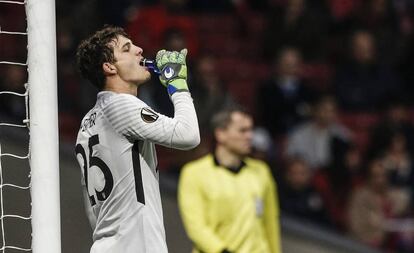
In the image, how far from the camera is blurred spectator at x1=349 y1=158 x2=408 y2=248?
9797mm

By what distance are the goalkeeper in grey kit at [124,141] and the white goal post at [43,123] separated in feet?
0.45

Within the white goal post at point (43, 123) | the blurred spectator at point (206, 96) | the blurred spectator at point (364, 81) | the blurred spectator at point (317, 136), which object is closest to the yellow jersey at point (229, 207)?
the white goal post at point (43, 123)

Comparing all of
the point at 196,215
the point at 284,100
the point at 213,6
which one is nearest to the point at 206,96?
the point at 284,100

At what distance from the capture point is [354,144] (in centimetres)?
1063

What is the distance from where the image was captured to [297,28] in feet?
36.0

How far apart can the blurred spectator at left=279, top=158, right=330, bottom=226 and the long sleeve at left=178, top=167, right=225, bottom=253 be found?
2276 millimetres

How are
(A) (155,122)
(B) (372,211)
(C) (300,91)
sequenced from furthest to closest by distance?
(C) (300,91), (B) (372,211), (A) (155,122)

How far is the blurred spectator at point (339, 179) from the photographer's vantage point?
990 cm

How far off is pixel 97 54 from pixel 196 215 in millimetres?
2438

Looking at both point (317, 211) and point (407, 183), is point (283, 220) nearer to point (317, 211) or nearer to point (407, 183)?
point (317, 211)

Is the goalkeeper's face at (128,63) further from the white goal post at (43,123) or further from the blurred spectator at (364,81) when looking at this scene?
the blurred spectator at (364,81)

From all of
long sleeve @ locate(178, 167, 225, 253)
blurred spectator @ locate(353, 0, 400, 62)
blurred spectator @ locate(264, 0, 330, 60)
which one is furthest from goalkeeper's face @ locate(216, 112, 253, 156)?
blurred spectator @ locate(353, 0, 400, 62)

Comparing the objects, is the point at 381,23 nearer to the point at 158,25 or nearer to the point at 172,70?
the point at 158,25

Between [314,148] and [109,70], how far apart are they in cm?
566
